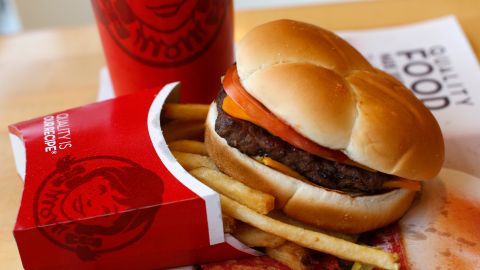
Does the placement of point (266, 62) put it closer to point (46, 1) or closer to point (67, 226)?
point (67, 226)

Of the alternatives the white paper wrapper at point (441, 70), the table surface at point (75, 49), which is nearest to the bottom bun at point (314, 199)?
the white paper wrapper at point (441, 70)

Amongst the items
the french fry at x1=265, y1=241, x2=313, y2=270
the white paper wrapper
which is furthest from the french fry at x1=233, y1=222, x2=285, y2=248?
the white paper wrapper

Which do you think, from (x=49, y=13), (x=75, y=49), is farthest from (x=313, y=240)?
(x=49, y=13)

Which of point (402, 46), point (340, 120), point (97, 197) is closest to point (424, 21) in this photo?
point (402, 46)

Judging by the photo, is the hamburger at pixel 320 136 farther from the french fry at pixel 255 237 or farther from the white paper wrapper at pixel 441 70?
the white paper wrapper at pixel 441 70

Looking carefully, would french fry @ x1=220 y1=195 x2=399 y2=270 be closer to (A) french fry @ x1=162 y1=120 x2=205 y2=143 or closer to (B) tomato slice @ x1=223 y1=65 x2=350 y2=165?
(B) tomato slice @ x1=223 y1=65 x2=350 y2=165

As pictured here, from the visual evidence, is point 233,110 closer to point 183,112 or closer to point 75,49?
point 183,112
